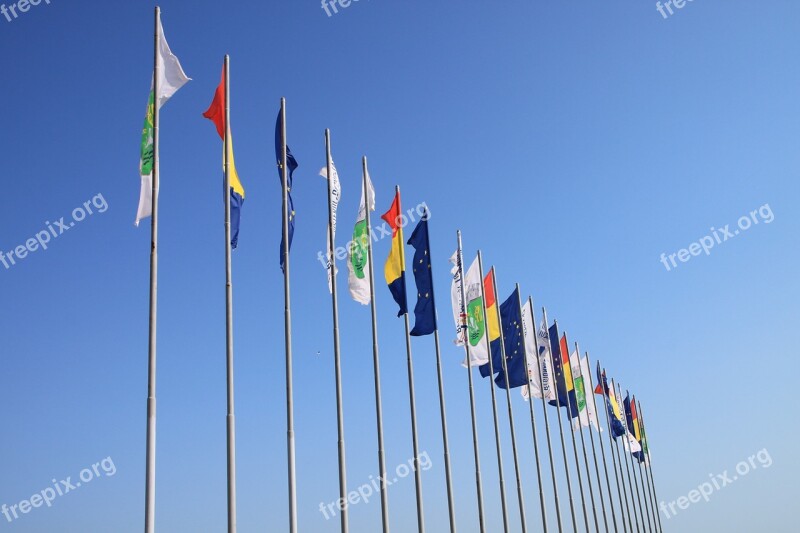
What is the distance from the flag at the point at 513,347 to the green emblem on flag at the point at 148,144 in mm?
18093

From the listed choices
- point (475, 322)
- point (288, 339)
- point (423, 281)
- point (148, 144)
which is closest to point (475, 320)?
point (475, 322)

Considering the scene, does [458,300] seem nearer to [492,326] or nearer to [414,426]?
[492,326]

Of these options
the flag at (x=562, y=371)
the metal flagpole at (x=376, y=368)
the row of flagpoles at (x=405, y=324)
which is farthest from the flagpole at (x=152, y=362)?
the flag at (x=562, y=371)

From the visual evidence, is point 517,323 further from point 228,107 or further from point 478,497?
point 228,107

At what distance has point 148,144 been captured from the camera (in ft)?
50.6

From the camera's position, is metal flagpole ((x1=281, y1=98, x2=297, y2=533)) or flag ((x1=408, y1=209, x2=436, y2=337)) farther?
flag ((x1=408, y1=209, x2=436, y2=337))

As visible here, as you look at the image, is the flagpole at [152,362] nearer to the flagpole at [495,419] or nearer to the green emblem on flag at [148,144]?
the green emblem on flag at [148,144]

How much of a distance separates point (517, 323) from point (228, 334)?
57.5 ft

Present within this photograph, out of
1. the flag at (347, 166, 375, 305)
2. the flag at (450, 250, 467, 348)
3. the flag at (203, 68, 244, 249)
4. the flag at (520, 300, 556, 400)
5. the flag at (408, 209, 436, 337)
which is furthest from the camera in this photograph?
the flag at (520, 300, 556, 400)

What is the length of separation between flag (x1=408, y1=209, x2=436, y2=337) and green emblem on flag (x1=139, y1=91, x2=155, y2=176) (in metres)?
11.0

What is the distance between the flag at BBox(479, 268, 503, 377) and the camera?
94.1 ft

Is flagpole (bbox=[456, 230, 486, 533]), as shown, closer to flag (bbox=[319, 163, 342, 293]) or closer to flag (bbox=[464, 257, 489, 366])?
flag (bbox=[464, 257, 489, 366])

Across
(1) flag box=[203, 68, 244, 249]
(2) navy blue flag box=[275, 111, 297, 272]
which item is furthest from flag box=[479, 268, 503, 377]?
(1) flag box=[203, 68, 244, 249]

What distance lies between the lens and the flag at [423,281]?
24234 mm
